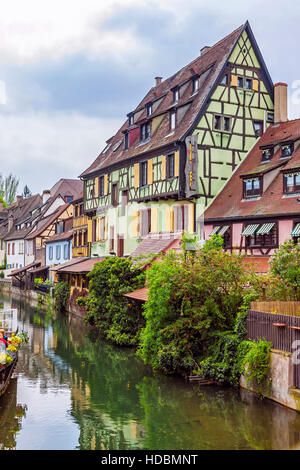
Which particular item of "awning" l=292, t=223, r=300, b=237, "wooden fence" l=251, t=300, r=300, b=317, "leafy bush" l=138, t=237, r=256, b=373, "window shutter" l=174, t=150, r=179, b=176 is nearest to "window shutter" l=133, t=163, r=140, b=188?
"window shutter" l=174, t=150, r=179, b=176

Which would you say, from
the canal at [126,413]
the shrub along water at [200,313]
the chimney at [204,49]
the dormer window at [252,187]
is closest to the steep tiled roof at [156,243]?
the dormer window at [252,187]

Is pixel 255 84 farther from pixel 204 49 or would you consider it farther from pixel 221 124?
pixel 204 49

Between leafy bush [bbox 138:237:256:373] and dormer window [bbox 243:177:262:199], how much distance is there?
23.9 ft

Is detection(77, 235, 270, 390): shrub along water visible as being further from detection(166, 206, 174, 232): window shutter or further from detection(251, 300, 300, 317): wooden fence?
detection(166, 206, 174, 232): window shutter

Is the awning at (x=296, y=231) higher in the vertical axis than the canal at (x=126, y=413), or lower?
higher

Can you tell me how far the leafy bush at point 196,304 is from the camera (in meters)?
16.7

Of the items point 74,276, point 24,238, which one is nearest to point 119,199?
point 74,276

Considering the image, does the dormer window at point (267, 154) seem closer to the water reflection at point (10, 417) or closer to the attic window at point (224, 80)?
the attic window at point (224, 80)

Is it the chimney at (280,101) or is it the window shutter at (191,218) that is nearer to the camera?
the window shutter at (191,218)

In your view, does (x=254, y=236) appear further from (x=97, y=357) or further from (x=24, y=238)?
(x=24, y=238)

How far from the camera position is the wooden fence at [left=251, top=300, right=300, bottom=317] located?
45.2 ft

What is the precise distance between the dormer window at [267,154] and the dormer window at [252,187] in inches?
65.7

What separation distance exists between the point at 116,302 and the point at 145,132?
1124cm

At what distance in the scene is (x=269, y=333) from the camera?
46.8 ft
